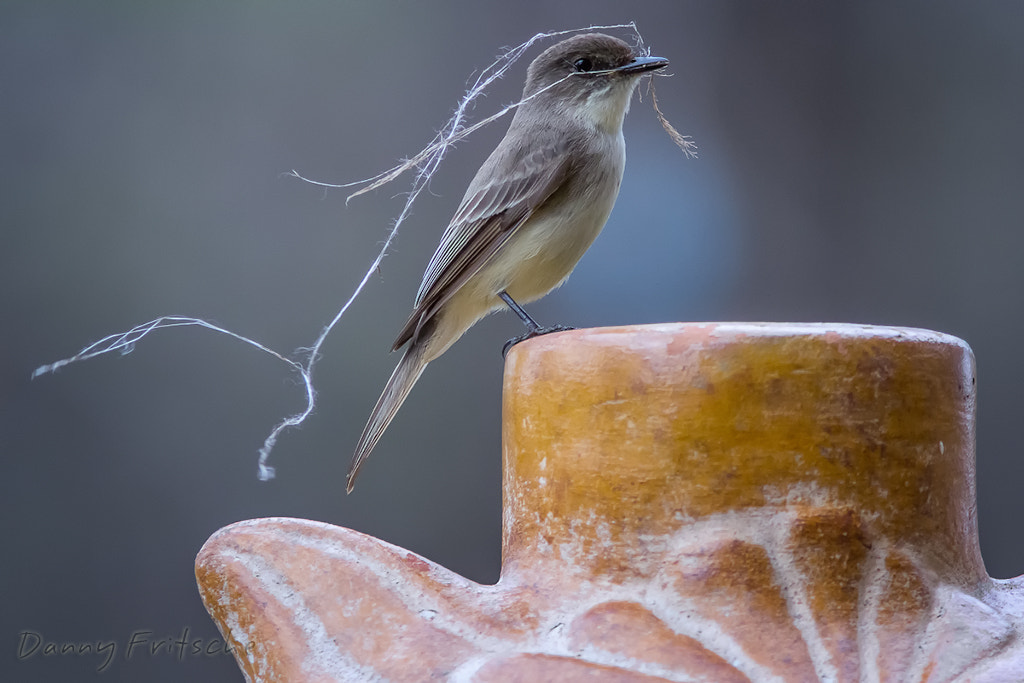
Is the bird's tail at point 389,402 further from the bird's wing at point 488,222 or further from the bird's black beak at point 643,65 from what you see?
the bird's black beak at point 643,65

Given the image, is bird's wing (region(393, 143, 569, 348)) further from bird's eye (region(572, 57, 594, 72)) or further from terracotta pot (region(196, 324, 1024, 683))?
terracotta pot (region(196, 324, 1024, 683))

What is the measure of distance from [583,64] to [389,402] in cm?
109

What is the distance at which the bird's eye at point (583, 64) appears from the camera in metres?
2.76

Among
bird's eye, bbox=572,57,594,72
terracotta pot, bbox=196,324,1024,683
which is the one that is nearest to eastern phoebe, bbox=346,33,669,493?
bird's eye, bbox=572,57,594,72

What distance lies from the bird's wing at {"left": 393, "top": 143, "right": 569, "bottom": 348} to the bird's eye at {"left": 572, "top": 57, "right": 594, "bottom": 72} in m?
0.26

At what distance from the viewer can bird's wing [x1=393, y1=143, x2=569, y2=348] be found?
260 centimetres

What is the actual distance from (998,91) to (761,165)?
1.05 m

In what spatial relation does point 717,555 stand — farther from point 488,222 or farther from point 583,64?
point 583,64

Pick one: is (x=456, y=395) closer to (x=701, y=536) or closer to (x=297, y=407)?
(x=297, y=407)

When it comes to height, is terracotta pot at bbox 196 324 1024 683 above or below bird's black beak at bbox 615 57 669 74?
below

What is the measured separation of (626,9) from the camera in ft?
12.2

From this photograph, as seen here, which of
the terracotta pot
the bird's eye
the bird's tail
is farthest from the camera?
the bird's eye

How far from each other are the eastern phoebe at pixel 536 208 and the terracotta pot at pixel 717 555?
0.89 meters

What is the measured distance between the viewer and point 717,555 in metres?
1.59
